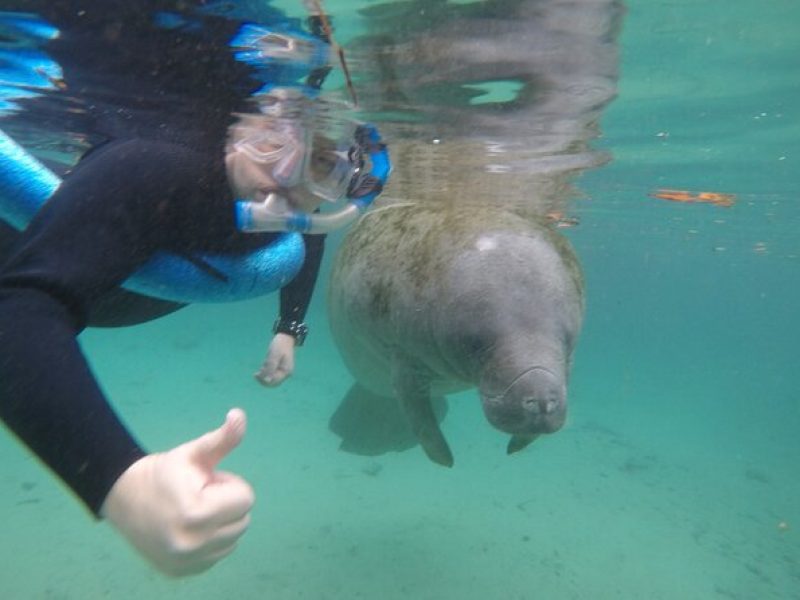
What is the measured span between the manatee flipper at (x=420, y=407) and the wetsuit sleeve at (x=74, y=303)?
357 centimetres

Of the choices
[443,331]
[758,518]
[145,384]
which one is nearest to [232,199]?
[443,331]

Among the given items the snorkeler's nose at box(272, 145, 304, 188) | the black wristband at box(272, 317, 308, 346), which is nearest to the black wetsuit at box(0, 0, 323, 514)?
the snorkeler's nose at box(272, 145, 304, 188)

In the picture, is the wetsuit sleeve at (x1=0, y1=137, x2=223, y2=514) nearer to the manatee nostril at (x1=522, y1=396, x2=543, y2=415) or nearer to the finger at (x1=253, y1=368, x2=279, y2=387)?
the finger at (x1=253, y1=368, x2=279, y2=387)

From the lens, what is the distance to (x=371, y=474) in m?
12.5

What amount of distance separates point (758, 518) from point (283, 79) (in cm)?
1394

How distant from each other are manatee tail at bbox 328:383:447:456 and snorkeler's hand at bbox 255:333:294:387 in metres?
3.42

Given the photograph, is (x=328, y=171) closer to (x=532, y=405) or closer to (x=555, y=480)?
(x=532, y=405)

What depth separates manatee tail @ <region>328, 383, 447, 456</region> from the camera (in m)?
7.77

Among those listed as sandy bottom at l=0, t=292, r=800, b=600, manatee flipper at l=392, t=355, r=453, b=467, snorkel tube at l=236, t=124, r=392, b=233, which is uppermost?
snorkel tube at l=236, t=124, r=392, b=233

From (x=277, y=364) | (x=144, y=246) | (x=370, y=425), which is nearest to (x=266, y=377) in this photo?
(x=277, y=364)

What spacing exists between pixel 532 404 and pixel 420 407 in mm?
1603

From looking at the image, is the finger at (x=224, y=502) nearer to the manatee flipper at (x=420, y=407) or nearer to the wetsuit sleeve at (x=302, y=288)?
the wetsuit sleeve at (x=302, y=288)

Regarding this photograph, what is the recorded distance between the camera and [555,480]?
13734 mm

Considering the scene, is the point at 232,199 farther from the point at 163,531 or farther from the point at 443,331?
the point at 443,331
